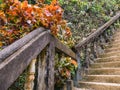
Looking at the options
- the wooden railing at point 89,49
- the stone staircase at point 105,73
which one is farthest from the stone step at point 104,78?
the wooden railing at point 89,49

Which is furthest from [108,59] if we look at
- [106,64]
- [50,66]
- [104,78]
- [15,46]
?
[15,46]

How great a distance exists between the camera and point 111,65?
17.2ft

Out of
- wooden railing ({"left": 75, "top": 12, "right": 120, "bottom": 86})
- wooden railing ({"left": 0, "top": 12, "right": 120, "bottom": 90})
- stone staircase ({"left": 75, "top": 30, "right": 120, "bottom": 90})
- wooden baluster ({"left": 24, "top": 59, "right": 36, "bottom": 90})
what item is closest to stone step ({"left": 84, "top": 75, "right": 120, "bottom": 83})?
stone staircase ({"left": 75, "top": 30, "right": 120, "bottom": 90})

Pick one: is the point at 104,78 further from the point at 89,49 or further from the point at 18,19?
the point at 18,19

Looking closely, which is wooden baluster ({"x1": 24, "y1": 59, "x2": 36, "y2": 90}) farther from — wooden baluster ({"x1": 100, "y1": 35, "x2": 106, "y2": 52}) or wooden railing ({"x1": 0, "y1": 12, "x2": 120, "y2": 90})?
wooden baluster ({"x1": 100, "y1": 35, "x2": 106, "y2": 52})

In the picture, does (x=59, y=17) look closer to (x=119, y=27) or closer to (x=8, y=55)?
(x=8, y=55)

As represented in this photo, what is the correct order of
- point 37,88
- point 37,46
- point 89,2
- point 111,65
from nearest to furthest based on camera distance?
point 37,46
point 37,88
point 111,65
point 89,2

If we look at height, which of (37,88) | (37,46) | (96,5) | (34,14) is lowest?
(37,88)

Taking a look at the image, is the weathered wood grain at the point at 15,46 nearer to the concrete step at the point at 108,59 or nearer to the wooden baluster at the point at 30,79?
the wooden baluster at the point at 30,79

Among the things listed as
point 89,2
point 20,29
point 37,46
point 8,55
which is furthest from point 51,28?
point 89,2

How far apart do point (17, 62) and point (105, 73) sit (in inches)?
143

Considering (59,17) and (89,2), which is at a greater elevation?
(89,2)

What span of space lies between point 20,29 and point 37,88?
59cm

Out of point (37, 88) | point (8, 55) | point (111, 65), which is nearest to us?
point (8, 55)
